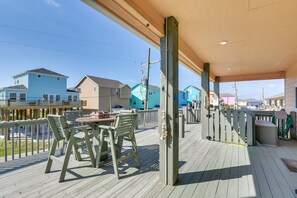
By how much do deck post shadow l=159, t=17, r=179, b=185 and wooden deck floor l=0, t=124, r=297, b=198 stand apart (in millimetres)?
264

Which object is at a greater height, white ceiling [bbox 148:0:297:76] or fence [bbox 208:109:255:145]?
white ceiling [bbox 148:0:297:76]

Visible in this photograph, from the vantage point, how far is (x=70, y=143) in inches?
97.7

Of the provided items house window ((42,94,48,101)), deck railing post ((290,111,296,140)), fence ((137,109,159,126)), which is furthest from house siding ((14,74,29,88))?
deck railing post ((290,111,296,140))

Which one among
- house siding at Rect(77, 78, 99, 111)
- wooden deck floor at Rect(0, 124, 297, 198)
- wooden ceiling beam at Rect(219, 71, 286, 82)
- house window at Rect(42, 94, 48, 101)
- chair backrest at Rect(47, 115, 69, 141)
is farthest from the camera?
house siding at Rect(77, 78, 99, 111)

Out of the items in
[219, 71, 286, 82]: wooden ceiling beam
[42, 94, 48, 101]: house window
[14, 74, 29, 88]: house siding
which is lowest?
[42, 94, 48, 101]: house window

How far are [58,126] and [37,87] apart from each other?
16938mm

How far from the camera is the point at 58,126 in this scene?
261cm

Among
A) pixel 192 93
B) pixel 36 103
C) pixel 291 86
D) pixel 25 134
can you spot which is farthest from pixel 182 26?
pixel 192 93

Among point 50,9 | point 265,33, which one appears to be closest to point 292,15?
point 265,33

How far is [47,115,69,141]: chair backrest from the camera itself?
2.51 m

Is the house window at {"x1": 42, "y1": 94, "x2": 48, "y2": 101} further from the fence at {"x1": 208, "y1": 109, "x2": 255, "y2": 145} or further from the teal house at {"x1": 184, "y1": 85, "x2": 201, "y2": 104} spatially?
the teal house at {"x1": 184, "y1": 85, "x2": 201, "y2": 104}

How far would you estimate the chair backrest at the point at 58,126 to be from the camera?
251 centimetres

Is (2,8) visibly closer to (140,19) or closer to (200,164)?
(140,19)

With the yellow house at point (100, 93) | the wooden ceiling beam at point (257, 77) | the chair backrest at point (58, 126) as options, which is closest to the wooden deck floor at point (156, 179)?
the chair backrest at point (58, 126)
